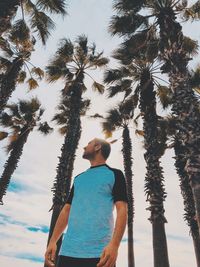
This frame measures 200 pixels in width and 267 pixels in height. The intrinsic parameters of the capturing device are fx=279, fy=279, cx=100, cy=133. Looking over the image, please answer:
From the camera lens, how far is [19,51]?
16.3 metres

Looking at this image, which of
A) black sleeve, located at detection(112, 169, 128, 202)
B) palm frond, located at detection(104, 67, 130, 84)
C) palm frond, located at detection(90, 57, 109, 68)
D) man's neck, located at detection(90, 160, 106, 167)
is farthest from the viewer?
palm frond, located at detection(90, 57, 109, 68)

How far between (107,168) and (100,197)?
1.11 ft

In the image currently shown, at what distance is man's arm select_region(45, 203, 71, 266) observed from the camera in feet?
9.11

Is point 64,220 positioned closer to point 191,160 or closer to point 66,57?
point 191,160

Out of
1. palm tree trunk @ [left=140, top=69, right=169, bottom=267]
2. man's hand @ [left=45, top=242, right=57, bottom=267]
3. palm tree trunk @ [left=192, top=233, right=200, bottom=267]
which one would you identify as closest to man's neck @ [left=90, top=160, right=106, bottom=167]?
man's hand @ [left=45, top=242, right=57, bottom=267]

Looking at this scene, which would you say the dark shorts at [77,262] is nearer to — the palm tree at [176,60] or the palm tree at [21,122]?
the palm tree at [176,60]

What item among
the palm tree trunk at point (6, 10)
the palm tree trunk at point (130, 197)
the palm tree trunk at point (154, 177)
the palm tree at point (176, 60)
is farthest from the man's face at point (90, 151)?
the palm tree trunk at point (130, 197)

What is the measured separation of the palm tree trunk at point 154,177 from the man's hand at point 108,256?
8.91 meters

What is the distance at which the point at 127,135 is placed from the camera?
2075cm

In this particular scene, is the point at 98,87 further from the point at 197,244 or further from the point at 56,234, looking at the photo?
the point at 56,234

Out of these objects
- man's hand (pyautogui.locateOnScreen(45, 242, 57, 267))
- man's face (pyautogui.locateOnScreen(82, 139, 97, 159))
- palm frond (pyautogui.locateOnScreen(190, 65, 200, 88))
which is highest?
palm frond (pyautogui.locateOnScreen(190, 65, 200, 88))

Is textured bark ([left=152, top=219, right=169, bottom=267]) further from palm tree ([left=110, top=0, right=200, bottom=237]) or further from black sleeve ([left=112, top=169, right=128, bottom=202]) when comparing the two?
black sleeve ([left=112, top=169, right=128, bottom=202])

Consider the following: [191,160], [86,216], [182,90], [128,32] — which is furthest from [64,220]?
[128,32]

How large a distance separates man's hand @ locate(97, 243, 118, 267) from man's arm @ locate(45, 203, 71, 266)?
2.34ft
